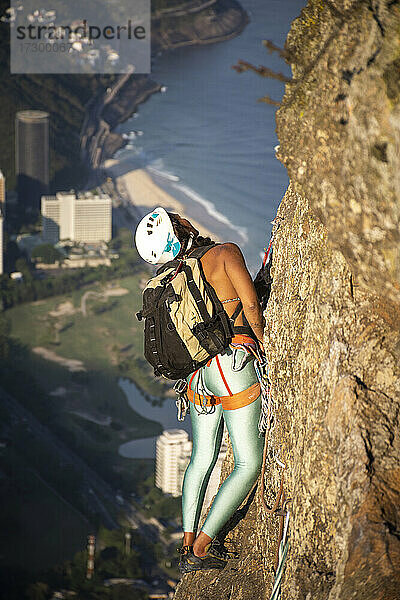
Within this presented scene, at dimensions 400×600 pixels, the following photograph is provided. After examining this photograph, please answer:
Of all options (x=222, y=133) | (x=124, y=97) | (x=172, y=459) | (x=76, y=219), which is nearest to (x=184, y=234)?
(x=172, y=459)

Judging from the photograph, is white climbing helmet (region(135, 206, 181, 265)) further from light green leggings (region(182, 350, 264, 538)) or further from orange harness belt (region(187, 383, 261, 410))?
→ orange harness belt (region(187, 383, 261, 410))

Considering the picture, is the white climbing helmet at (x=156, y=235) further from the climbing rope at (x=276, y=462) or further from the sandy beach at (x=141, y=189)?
the sandy beach at (x=141, y=189)

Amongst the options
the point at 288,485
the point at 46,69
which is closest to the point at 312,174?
the point at 288,485

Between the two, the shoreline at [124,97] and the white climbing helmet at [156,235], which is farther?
the shoreline at [124,97]

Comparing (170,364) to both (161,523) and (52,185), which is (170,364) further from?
(52,185)

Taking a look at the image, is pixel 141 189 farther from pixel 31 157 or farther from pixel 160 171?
pixel 31 157

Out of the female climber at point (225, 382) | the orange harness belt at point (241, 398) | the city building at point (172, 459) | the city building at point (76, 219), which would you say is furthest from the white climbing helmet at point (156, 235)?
the city building at point (76, 219)
